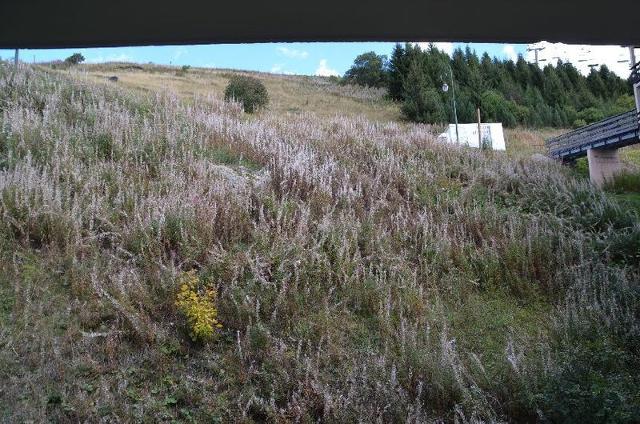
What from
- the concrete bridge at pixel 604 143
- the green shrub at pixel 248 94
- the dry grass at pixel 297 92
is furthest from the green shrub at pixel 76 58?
the concrete bridge at pixel 604 143

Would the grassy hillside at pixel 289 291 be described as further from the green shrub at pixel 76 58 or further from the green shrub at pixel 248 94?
the green shrub at pixel 248 94

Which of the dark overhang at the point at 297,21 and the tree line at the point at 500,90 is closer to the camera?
the dark overhang at the point at 297,21

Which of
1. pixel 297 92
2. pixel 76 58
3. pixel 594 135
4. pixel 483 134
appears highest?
pixel 297 92

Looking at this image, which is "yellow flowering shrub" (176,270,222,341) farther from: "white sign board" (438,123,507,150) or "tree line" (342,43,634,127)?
"tree line" (342,43,634,127)

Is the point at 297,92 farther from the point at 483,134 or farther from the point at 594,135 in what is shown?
the point at 594,135

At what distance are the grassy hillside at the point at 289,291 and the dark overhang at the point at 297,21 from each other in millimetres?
2487

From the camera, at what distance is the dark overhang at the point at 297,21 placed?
9.50 feet

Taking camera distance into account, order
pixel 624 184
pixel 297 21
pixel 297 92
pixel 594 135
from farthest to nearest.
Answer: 1. pixel 297 92
2. pixel 594 135
3. pixel 624 184
4. pixel 297 21

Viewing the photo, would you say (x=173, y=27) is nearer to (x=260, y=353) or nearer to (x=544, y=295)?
(x=260, y=353)

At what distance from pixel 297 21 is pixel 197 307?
2.80 m

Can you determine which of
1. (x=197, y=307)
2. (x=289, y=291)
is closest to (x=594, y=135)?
(x=289, y=291)

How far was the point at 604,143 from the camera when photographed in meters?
17.5

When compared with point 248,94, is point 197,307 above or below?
below

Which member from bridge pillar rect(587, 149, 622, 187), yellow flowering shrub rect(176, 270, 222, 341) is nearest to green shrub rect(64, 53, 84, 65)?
yellow flowering shrub rect(176, 270, 222, 341)
